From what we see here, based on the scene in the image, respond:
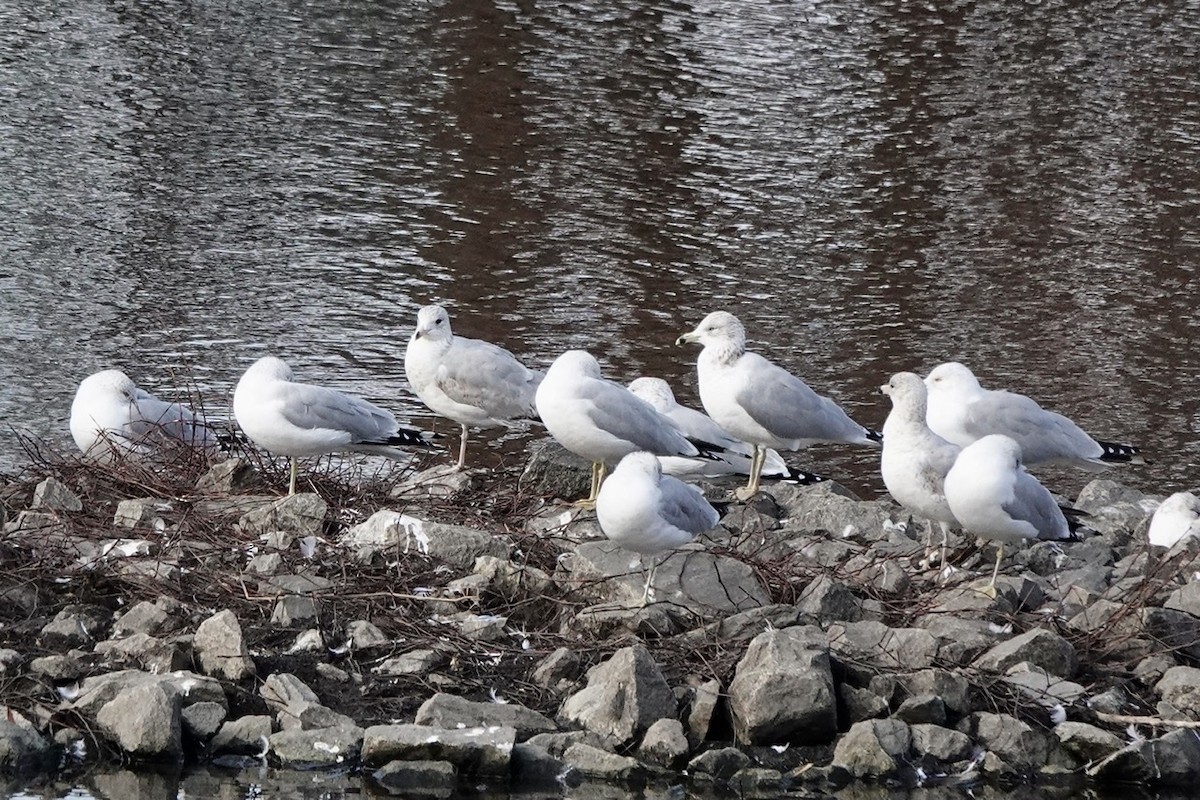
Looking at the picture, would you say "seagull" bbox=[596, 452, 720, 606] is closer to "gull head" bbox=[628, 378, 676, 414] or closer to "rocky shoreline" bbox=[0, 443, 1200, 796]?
"rocky shoreline" bbox=[0, 443, 1200, 796]

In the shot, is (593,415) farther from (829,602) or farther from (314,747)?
(314,747)

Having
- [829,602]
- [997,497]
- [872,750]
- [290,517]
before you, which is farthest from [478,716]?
[997,497]

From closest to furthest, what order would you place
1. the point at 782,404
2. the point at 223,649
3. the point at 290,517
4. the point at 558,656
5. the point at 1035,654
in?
the point at 223,649 → the point at 558,656 → the point at 1035,654 → the point at 290,517 → the point at 782,404

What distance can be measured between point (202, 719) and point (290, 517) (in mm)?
1758

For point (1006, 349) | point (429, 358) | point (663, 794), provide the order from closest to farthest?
point (663, 794), point (429, 358), point (1006, 349)

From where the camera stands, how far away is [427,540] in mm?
7988

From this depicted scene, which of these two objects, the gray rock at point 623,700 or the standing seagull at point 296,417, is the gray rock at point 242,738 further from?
the standing seagull at point 296,417

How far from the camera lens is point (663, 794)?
658 centimetres

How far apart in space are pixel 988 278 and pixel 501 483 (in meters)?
7.48

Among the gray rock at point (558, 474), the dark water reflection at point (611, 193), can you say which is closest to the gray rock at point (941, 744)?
the gray rock at point (558, 474)

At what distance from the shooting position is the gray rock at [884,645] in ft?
23.8

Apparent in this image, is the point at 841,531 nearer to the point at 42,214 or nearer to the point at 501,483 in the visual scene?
the point at 501,483

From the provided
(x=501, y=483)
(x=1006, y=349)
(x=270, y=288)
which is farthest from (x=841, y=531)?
(x=270, y=288)

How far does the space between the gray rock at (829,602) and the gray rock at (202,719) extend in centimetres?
237
